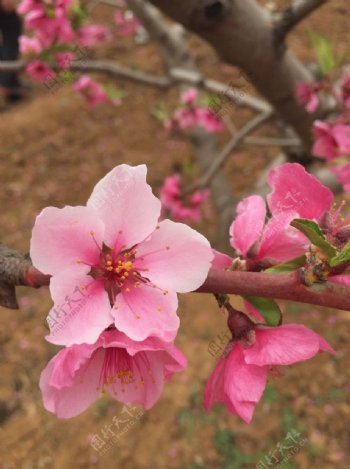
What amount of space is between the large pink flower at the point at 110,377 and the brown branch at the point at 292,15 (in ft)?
3.45

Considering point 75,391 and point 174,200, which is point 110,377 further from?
point 174,200

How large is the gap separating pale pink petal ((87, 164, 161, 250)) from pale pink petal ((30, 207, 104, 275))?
0.05ft

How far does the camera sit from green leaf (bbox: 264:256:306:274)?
607 millimetres

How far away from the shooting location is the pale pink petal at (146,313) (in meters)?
0.56

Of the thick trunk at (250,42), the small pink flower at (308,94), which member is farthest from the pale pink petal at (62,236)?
the small pink flower at (308,94)

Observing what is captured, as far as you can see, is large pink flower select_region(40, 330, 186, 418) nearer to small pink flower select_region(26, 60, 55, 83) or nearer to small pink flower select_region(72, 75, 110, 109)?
small pink flower select_region(26, 60, 55, 83)

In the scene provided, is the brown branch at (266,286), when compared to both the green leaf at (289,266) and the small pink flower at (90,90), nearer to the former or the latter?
the green leaf at (289,266)

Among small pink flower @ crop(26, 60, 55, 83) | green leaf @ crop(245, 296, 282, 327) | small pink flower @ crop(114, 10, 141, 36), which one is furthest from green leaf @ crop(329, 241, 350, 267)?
small pink flower @ crop(114, 10, 141, 36)

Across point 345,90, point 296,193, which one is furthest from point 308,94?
point 296,193

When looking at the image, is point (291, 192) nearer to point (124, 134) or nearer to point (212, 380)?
point (212, 380)

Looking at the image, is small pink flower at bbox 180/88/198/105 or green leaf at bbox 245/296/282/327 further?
small pink flower at bbox 180/88/198/105

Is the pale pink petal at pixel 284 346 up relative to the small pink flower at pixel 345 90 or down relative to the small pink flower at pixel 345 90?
up

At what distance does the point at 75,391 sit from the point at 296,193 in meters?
0.38

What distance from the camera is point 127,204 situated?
61 centimetres
